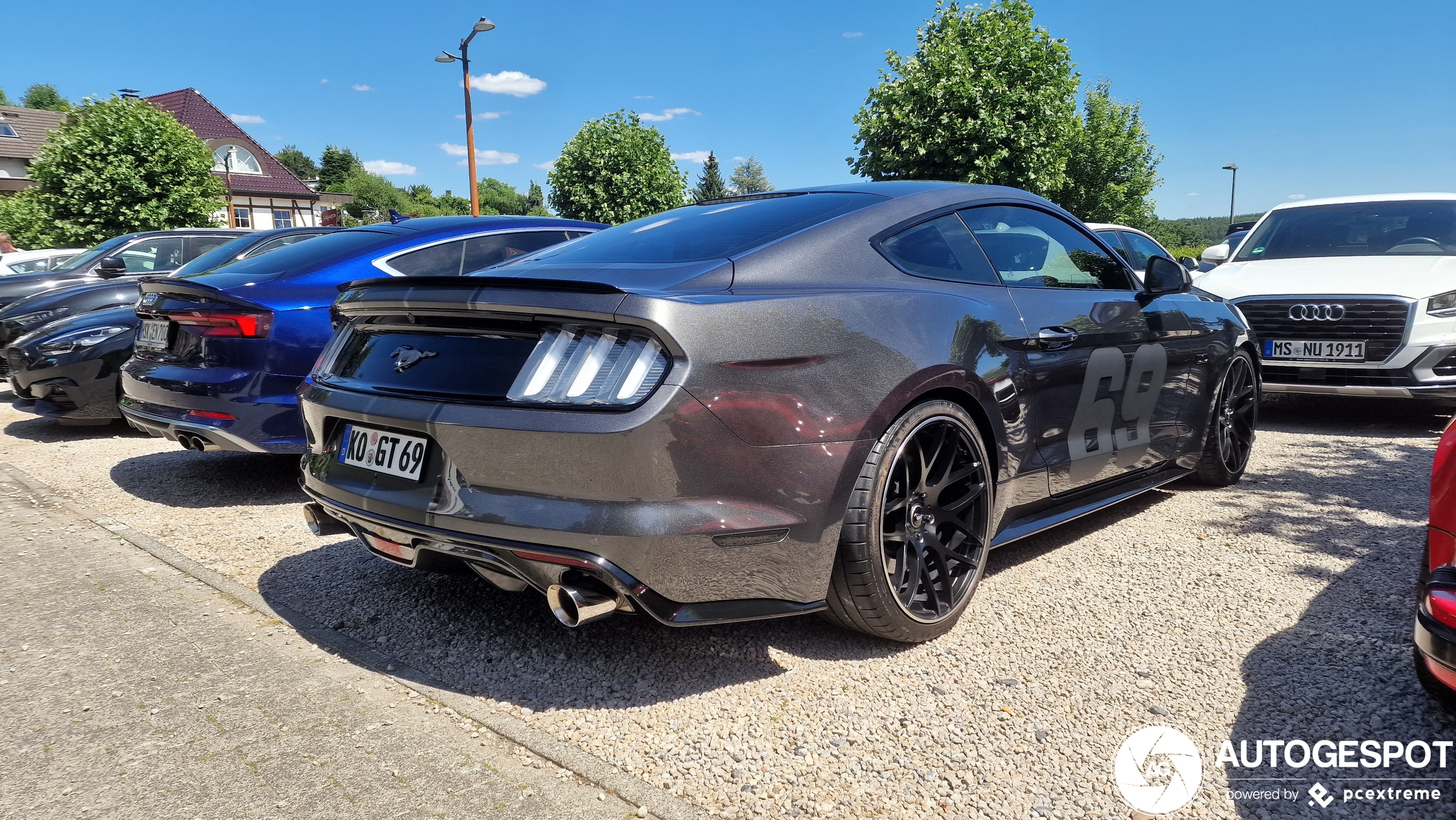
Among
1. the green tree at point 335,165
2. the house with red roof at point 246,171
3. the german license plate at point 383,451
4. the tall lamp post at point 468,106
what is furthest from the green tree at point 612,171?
the green tree at point 335,165

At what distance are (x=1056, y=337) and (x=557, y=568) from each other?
6.51 feet

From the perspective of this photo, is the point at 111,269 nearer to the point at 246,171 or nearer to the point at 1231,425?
the point at 1231,425

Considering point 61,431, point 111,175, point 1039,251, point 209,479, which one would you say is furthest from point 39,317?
point 111,175

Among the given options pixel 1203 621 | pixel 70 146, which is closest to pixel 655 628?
pixel 1203 621

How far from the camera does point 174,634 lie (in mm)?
3080

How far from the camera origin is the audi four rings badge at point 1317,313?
6.22m

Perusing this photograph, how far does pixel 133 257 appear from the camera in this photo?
10.0 m

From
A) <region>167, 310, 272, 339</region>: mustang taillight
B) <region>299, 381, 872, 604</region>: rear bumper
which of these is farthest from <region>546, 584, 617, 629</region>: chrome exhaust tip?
<region>167, 310, 272, 339</region>: mustang taillight

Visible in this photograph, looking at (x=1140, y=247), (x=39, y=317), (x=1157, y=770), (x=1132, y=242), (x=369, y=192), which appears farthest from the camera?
(x=369, y=192)

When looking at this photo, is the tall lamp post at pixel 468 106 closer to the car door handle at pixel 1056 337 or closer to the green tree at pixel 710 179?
the car door handle at pixel 1056 337

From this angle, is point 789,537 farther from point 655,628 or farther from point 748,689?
point 655,628

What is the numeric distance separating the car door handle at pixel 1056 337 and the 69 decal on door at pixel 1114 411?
15 cm

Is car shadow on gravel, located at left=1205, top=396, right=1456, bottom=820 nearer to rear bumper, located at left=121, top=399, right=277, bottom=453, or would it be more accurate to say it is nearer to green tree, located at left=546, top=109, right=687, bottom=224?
rear bumper, located at left=121, top=399, right=277, bottom=453

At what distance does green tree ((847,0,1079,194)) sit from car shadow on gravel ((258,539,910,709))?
1802 cm
